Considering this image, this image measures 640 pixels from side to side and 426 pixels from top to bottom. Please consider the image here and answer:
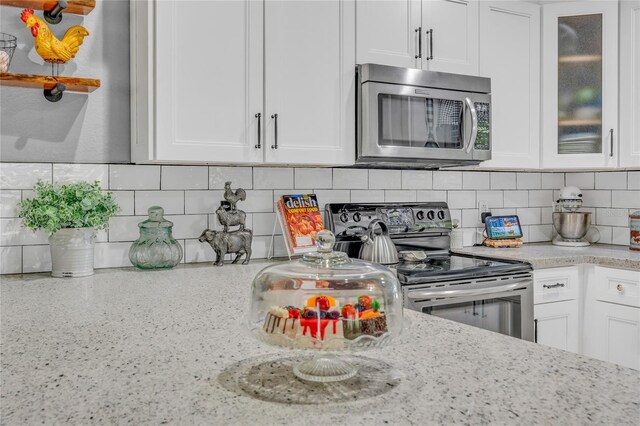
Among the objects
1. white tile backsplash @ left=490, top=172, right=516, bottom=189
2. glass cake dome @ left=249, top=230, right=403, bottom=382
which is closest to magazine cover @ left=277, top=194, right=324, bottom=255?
white tile backsplash @ left=490, top=172, right=516, bottom=189

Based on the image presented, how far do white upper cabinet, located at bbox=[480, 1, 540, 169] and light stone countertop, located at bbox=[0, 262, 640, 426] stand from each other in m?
1.76

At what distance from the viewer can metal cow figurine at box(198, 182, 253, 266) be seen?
7.36 feet

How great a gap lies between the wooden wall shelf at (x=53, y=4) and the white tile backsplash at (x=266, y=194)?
1.96 ft

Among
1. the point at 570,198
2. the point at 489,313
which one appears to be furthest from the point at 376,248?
the point at 570,198

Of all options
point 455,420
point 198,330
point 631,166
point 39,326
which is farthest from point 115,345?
point 631,166

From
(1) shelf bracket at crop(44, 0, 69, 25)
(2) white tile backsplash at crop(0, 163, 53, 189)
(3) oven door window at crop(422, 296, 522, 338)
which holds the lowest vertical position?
(3) oven door window at crop(422, 296, 522, 338)

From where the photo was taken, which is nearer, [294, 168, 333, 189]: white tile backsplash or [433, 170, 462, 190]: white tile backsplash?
[294, 168, 333, 189]: white tile backsplash

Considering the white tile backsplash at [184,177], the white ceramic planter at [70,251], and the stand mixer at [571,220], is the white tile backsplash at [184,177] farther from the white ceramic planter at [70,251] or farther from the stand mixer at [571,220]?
the stand mixer at [571,220]

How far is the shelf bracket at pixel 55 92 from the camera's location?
2.04m

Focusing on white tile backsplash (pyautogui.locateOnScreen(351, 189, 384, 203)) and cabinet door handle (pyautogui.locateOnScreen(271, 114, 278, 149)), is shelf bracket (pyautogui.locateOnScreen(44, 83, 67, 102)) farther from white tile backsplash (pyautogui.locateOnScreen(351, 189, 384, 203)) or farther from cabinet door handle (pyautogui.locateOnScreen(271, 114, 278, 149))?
white tile backsplash (pyautogui.locateOnScreen(351, 189, 384, 203))

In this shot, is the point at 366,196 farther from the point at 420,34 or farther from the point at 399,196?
the point at 420,34

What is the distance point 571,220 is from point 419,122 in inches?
50.1

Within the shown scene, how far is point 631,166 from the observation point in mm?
2838

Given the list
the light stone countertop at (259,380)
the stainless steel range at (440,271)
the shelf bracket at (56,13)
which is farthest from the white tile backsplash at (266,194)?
the light stone countertop at (259,380)
